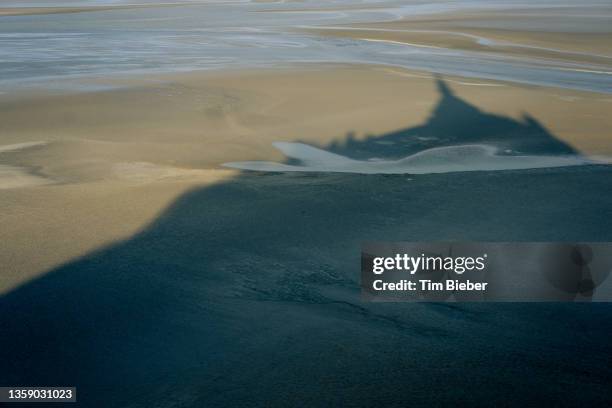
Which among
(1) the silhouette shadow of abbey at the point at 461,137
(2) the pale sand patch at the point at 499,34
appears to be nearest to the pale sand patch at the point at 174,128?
(1) the silhouette shadow of abbey at the point at 461,137

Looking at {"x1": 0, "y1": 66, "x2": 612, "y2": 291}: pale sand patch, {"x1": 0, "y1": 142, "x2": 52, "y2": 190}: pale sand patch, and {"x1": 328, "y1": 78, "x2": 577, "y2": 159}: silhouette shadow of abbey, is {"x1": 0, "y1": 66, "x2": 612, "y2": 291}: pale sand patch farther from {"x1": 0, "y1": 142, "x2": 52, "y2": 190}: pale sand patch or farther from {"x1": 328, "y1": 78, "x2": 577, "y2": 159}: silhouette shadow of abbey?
{"x1": 328, "y1": 78, "x2": 577, "y2": 159}: silhouette shadow of abbey

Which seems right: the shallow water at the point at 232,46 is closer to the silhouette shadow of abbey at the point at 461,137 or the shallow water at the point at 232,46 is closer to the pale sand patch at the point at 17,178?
the silhouette shadow of abbey at the point at 461,137

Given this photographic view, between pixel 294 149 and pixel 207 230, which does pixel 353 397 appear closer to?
pixel 207 230

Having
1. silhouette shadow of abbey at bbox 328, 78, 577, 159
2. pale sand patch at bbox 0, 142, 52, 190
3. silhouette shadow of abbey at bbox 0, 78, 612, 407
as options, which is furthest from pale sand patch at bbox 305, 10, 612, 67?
pale sand patch at bbox 0, 142, 52, 190

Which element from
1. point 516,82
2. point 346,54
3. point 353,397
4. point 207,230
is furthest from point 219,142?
point 346,54

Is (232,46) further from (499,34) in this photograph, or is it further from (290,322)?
(290,322)
